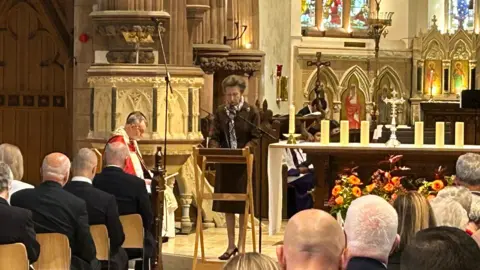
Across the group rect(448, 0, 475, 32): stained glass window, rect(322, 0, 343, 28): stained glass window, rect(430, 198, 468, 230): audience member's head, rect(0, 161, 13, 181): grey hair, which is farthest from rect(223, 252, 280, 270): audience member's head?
rect(448, 0, 475, 32): stained glass window

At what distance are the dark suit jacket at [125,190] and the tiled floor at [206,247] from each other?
2.16 metres

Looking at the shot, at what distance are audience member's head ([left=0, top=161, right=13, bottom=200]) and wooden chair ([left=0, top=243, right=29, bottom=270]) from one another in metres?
0.37

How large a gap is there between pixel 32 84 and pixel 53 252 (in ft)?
27.1

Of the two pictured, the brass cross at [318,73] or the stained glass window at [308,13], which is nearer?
the brass cross at [318,73]

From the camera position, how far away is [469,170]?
6.77 meters

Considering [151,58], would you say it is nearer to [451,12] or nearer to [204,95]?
[204,95]

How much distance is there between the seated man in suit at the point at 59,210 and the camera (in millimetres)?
6594

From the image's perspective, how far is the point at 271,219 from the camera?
10.9 m

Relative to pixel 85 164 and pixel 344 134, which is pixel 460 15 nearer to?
pixel 344 134

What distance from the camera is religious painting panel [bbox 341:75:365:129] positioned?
2647 cm

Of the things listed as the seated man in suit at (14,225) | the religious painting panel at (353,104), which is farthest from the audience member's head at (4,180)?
the religious painting panel at (353,104)

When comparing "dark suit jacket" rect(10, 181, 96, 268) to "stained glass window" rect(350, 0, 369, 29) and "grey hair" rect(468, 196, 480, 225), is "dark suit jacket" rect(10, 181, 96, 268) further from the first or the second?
"stained glass window" rect(350, 0, 369, 29)

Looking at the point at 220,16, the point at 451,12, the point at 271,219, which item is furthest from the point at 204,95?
the point at 451,12

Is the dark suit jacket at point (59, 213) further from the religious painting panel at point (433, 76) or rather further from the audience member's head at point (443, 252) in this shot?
the religious painting panel at point (433, 76)
